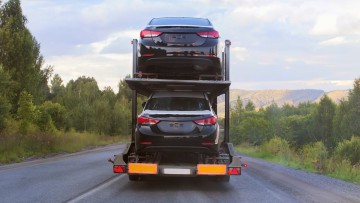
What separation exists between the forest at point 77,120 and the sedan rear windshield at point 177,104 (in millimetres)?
6540

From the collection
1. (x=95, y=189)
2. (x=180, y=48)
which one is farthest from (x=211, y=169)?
(x=180, y=48)

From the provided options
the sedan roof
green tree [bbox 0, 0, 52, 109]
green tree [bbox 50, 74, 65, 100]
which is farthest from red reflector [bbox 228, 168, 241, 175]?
green tree [bbox 50, 74, 65, 100]

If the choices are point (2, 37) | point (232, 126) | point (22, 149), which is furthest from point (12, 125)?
point (232, 126)

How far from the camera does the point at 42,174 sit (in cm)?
1248

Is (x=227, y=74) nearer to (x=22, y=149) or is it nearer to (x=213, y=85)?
(x=213, y=85)

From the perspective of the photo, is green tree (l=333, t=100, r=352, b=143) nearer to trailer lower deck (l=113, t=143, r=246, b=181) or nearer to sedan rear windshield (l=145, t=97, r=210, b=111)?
sedan rear windshield (l=145, t=97, r=210, b=111)

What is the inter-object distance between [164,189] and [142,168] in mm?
840

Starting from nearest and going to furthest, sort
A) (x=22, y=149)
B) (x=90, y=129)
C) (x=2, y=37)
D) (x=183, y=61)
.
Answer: (x=183, y=61)
(x=22, y=149)
(x=2, y=37)
(x=90, y=129)

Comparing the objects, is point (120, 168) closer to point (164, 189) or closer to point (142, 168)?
point (142, 168)

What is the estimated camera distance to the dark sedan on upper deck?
9.84 m

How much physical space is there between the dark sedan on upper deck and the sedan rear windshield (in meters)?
0.67

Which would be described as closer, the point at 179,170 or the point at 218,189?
the point at 179,170

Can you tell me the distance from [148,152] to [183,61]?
2.13 metres

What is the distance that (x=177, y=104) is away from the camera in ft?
33.6
